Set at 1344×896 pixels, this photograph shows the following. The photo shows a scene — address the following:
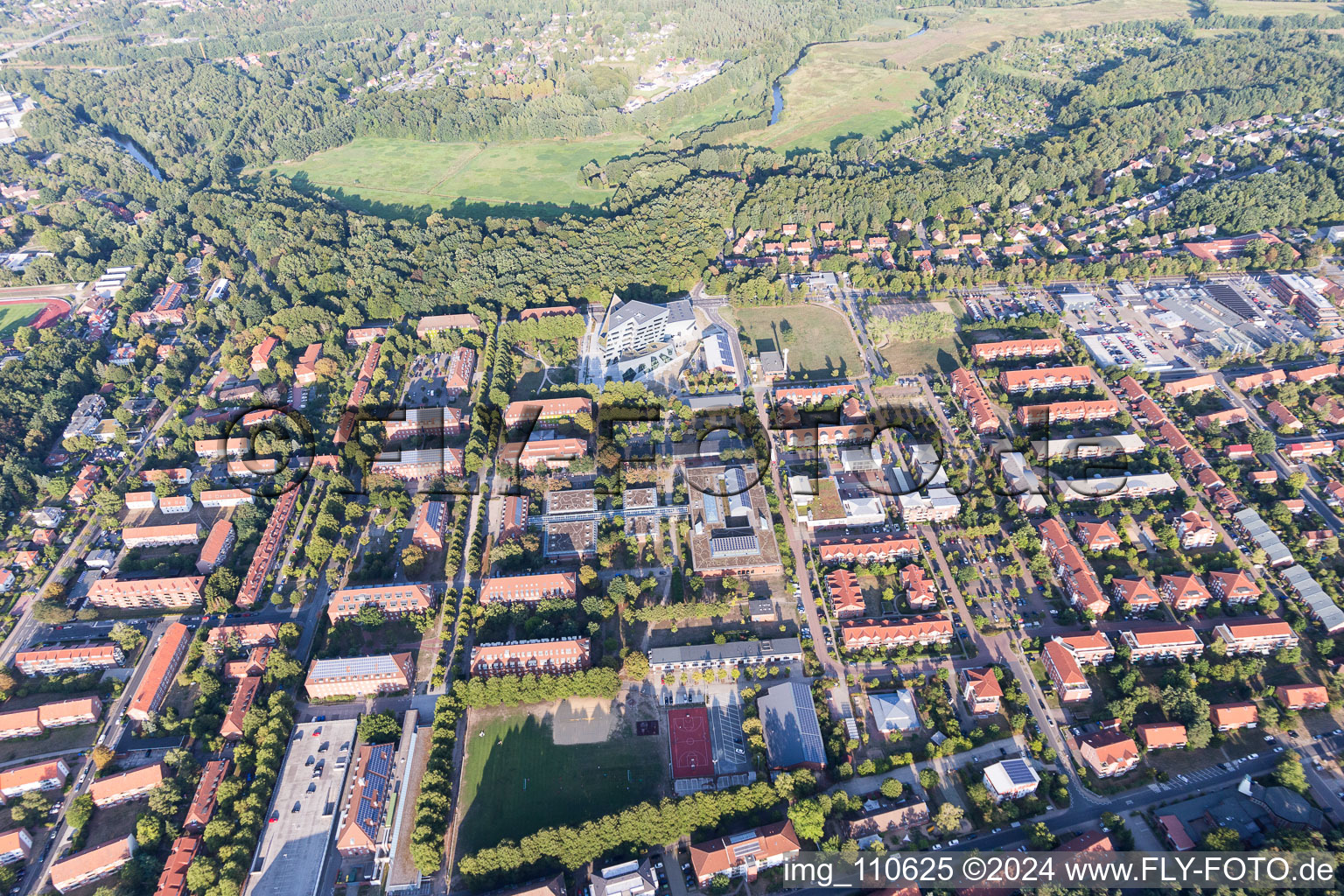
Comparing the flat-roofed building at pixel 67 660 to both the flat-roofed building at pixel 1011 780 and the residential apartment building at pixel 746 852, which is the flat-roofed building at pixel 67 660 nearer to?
the residential apartment building at pixel 746 852

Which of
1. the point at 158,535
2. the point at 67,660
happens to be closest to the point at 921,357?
the point at 158,535

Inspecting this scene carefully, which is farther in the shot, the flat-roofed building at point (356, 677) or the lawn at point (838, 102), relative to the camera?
the lawn at point (838, 102)

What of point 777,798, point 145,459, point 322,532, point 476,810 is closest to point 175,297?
point 145,459

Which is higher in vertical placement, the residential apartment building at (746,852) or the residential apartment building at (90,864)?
the residential apartment building at (90,864)

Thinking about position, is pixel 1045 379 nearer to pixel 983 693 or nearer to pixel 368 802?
pixel 983 693

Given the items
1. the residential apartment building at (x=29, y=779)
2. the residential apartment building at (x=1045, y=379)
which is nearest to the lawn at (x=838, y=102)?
the residential apartment building at (x=1045, y=379)

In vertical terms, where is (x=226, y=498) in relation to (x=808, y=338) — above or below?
below

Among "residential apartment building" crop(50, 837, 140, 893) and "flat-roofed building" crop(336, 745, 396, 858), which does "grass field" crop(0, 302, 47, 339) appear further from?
"flat-roofed building" crop(336, 745, 396, 858)

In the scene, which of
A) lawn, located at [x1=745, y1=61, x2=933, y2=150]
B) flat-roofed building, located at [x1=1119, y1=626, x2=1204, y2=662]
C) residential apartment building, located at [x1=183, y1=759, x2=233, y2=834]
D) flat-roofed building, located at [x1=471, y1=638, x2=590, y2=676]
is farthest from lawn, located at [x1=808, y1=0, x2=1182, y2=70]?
residential apartment building, located at [x1=183, y1=759, x2=233, y2=834]
